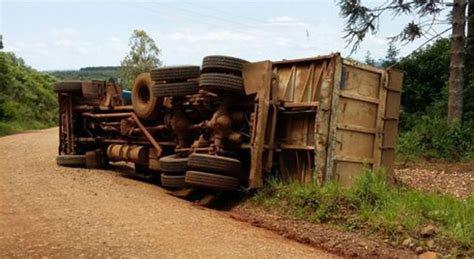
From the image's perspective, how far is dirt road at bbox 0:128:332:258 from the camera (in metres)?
4.93

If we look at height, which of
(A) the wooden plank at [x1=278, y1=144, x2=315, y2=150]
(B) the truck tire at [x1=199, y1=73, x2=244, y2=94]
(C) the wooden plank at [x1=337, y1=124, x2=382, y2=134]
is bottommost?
(A) the wooden plank at [x1=278, y1=144, x2=315, y2=150]

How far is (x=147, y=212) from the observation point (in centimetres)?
669

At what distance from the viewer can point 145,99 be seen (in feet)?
32.7

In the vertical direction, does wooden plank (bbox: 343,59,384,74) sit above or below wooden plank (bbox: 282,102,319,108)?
above

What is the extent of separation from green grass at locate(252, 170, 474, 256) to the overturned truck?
1.88 ft

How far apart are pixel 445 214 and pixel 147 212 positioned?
3.44 m

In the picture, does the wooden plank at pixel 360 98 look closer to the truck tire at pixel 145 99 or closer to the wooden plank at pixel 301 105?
the wooden plank at pixel 301 105

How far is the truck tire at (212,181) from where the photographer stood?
25.0 ft

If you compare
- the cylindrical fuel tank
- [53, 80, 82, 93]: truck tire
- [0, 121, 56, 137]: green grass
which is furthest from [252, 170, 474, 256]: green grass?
[0, 121, 56, 137]: green grass

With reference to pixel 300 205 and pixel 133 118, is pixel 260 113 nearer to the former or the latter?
pixel 300 205

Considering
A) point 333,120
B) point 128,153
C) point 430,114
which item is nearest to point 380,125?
point 333,120

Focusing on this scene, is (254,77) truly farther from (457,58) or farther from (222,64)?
(457,58)

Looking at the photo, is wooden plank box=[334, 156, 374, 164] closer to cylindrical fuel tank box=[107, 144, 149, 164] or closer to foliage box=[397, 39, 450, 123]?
cylindrical fuel tank box=[107, 144, 149, 164]

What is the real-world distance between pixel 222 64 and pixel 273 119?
1099 mm
